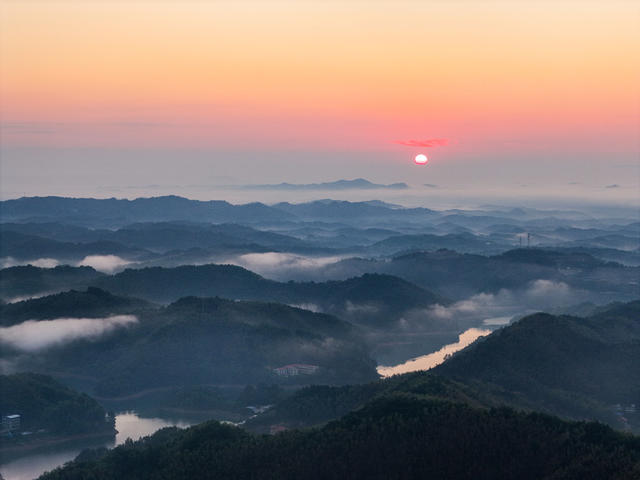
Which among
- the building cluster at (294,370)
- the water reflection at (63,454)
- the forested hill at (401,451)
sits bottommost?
the water reflection at (63,454)

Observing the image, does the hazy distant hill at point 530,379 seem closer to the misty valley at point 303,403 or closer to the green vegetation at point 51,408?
the misty valley at point 303,403

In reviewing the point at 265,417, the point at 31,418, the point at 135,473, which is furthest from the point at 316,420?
the point at 31,418

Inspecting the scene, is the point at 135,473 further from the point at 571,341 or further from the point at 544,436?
the point at 571,341

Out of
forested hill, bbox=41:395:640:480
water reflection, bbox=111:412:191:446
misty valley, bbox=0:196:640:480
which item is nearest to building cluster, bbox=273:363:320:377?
misty valley, bbox=0:196:640:480

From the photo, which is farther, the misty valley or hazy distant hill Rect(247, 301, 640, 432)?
hazy distant hill Rect(247, 301, 640, 432)

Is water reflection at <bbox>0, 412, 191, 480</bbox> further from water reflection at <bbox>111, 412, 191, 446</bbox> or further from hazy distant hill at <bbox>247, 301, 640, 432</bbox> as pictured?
hazy distant hill at <bbox>247, 301, 640, 432</bbox>

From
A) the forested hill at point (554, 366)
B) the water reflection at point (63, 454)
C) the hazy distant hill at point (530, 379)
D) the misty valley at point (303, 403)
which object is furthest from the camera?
the forested hill at point (554, 366)

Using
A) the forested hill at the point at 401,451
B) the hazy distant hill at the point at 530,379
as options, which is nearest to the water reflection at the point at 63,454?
the hazy distant hill at the point at 530,379
